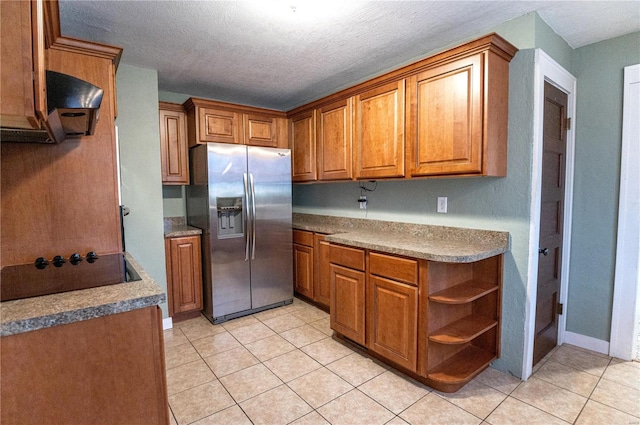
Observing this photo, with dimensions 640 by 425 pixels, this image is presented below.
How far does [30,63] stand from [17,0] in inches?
6.6

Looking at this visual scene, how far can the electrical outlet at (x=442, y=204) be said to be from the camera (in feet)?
8.42

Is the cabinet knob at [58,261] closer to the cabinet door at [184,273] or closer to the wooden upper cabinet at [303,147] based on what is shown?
the cabinet door at [184,273]

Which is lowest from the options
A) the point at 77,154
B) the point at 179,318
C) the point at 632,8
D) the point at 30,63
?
the point at 179,318

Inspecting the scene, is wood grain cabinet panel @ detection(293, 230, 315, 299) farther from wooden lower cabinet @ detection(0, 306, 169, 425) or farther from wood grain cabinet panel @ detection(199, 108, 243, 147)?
wooden lower cabinet @ detection(0, 306, 169, 425)

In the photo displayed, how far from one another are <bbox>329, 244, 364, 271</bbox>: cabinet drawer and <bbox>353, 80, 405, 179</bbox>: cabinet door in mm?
679

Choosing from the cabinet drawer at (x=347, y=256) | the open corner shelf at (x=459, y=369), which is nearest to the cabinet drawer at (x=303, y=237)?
the cabinet drawer at (x=347, y=256)

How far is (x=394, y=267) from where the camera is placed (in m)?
2.15

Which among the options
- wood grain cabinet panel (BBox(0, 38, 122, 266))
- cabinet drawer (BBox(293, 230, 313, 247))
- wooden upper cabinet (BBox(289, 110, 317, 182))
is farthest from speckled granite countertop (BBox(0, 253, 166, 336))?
wooden upper cabinet (BBox(289, 110, 317, 182))

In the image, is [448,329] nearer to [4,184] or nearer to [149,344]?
[149,344]

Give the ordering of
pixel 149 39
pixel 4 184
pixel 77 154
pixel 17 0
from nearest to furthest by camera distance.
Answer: pixel 17 0
pixel 4 184
pixel 77 154
pixel 149 39

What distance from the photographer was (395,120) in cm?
247

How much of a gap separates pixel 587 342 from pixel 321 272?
2316mm

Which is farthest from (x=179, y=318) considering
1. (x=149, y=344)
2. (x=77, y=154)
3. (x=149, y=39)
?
(x=149, y=39)

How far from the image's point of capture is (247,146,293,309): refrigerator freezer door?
10.8 feet
